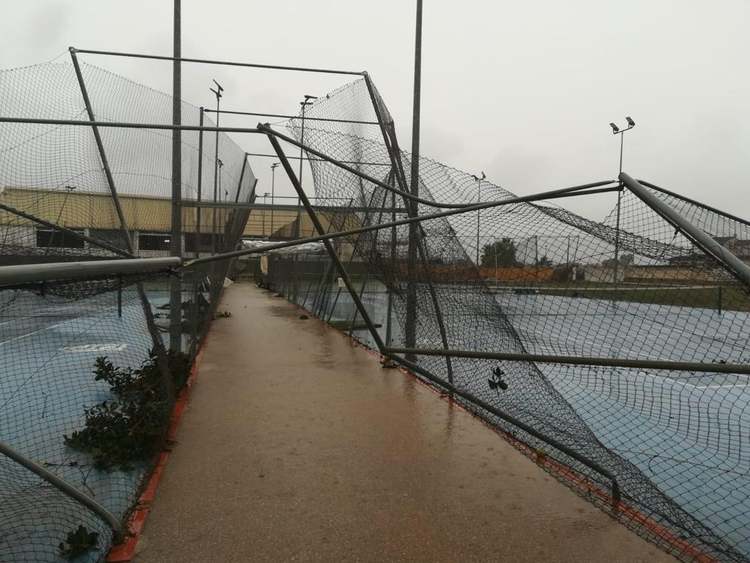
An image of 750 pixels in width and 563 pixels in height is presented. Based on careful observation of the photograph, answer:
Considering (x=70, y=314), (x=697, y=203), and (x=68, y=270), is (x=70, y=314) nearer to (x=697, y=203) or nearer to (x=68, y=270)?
(x=68, y=270)

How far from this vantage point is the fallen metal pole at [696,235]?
7.66 ft

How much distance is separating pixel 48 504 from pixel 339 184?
12.5 feet

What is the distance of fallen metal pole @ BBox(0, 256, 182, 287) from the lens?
1.57 metres

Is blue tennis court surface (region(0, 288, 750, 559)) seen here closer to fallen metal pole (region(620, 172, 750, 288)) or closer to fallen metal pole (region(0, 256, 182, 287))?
fallen metal pole (region(620, 172, 750, 288))

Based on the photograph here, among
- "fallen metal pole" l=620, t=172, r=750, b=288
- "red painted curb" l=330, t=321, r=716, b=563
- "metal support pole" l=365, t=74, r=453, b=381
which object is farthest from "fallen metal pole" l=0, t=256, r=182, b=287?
"red painted curb" l=330, t=321, r=716, b=563

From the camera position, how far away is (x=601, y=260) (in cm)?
312

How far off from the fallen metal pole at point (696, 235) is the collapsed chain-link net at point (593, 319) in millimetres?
155

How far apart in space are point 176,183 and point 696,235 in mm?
5335

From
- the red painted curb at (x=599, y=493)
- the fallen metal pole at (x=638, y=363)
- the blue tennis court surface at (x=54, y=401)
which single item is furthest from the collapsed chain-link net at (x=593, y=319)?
the blue tennis court surface at (x=54, y=401)

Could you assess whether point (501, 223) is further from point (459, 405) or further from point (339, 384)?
point (339, 384)

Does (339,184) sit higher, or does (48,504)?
(339,184)

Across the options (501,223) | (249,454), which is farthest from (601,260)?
(249,454)

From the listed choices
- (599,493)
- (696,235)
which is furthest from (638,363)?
(599,493)

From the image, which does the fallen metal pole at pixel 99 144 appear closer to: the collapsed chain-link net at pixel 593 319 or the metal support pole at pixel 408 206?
the collapsed chain-link net at pixel 593 319
